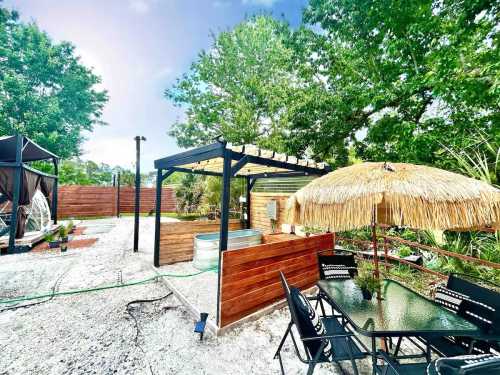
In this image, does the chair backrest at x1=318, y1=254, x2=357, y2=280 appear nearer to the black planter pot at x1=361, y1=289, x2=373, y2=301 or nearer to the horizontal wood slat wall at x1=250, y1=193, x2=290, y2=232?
the black planter pot at x1=361, y1=289, x2=373, y2=301

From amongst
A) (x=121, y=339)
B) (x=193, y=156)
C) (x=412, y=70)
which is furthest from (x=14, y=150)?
(x=412, y=70)

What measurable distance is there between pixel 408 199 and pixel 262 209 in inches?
213

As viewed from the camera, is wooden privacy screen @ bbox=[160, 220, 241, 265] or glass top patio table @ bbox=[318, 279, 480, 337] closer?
glass top patio table @ bbox=[318, 279, 480, 337]

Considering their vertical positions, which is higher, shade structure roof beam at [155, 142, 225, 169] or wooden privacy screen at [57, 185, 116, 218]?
shade structure roof beam at [155, 142, 225, 169]

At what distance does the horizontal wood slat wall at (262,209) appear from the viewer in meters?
6.42

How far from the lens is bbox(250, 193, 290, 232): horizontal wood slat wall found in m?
6.42

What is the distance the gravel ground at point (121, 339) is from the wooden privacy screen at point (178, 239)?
1.10 m

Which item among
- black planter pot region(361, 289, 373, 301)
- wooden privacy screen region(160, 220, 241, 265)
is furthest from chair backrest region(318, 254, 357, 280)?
wooden privacy screen region(160, 220, 241, 265)

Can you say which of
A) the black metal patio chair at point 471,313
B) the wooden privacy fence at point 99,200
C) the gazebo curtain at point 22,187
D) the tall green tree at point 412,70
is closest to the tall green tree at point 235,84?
the tall green tree at point 412,70

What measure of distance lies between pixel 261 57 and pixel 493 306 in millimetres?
14096

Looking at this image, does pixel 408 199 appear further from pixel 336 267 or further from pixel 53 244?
pixel 53 244

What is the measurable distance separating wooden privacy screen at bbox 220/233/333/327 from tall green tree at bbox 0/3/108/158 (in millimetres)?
17070

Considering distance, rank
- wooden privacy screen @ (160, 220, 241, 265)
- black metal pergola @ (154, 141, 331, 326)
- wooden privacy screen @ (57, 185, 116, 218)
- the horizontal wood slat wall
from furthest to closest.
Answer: wooden privacy screen @ (57, 185, 116, 218) → the horizontal wood slat wall → wooden privacy screen @ (160, 220, 241, 265) → black metal pergola @ (154, 141, 331, 326)

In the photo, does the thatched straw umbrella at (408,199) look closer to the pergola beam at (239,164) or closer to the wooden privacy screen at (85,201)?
the pergola beam at (239,164)
